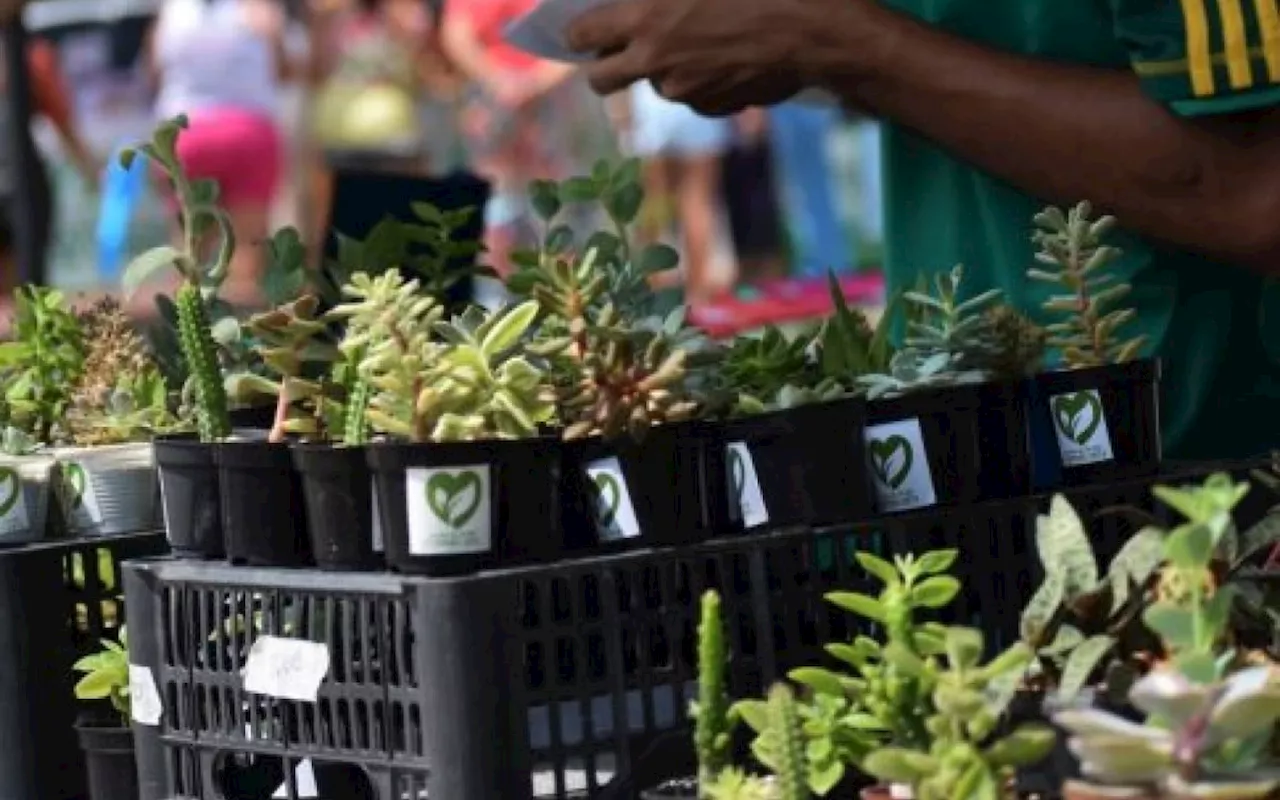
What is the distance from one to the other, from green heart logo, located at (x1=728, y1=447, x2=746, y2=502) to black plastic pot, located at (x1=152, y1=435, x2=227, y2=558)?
366mm

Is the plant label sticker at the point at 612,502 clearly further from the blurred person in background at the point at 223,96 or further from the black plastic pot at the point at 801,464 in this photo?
the blurred person in background at the point at 223,96

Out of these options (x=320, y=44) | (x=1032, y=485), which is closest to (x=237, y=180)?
(x=320, y=44)

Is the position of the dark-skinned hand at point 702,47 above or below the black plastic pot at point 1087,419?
above

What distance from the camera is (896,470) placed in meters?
2.08

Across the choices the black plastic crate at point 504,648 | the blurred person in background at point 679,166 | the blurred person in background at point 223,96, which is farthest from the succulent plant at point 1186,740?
the blurred person in background at point 679,166

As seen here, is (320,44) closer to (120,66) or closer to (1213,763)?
(120,66)

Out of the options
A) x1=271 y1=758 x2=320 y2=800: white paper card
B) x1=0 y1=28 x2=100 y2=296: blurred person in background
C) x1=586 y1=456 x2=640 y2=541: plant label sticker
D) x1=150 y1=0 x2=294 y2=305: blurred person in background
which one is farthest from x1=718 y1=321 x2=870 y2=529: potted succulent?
x1=150 y1=0 x2=294 y2=305: blurred person in background

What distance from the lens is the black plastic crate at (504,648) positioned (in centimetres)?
183

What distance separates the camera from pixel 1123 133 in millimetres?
2430

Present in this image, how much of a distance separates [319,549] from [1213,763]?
2.26 feet

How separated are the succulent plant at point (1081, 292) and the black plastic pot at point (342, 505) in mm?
554

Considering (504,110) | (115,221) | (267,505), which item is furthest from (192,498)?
(504,110)

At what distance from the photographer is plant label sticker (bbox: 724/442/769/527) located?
202cm

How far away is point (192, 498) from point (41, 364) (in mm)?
494
